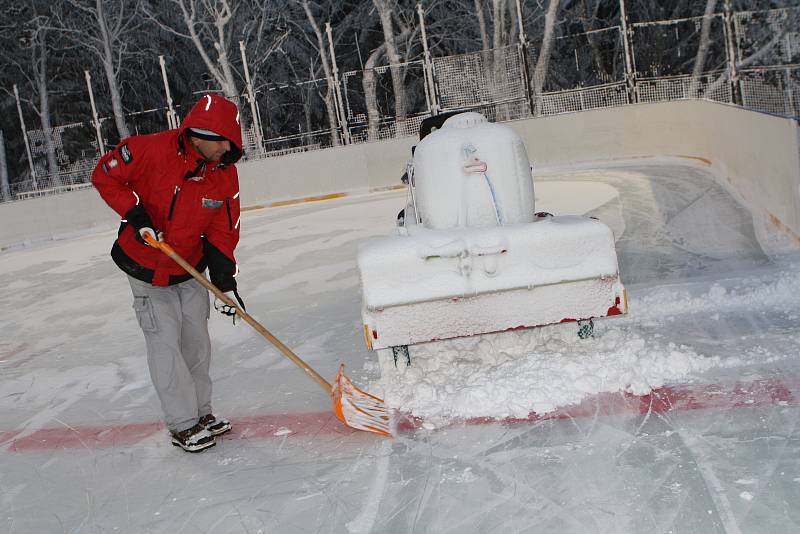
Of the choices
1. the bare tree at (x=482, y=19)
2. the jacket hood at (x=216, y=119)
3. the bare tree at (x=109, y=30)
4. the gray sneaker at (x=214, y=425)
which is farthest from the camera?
the bare tree at (x=109, y=30)

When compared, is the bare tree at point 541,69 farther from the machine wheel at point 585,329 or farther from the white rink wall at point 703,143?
the machine wheel at point 585,329

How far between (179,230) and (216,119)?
0.54 m

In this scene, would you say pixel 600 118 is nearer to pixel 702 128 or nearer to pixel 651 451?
pixel 702 128

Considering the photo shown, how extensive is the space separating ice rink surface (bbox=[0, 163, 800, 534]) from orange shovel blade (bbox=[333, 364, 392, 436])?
0.24ft

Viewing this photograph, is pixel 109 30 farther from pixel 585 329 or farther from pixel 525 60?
pixel 585 329

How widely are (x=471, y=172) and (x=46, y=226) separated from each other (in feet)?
40.1

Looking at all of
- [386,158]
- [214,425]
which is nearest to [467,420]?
[214,425]

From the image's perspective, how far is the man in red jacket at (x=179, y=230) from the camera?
367 cm

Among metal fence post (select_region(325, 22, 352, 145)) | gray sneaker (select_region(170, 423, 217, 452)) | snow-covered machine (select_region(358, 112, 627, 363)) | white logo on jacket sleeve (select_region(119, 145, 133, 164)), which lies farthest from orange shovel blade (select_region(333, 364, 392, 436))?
metal fence post (select_region(325, 22, 352, 145))

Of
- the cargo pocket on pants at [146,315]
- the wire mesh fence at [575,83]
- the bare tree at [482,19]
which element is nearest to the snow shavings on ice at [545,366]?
the cargo pocket on pants at [146,315]

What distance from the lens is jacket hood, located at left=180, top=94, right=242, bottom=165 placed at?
3.58 metres

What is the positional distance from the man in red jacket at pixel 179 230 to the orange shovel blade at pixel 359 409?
609 mm

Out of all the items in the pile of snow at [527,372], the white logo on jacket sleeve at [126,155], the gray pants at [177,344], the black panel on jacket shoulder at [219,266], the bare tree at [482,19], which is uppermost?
the bare tree at [482,19]

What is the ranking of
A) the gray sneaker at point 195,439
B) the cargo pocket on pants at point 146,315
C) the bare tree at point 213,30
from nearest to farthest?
the cargo pocket on pants at point 146,315, the gray sneaker at point 195,439, the bare tree at point 213,30
